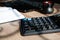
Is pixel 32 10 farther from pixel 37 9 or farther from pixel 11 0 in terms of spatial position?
pixel 11 0

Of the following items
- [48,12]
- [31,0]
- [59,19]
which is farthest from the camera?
[31,0]

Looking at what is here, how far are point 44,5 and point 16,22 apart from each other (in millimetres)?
267

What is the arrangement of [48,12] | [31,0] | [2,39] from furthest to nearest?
[31,0] < [48,12] < [2,39]

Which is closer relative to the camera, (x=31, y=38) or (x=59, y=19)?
(x=31, y=38)

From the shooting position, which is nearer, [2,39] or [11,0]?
[2,39]

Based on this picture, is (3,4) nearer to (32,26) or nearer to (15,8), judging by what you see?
(15,8)

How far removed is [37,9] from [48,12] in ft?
0.38

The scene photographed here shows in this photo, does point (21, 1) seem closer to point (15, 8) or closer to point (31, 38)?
point (15, 8)

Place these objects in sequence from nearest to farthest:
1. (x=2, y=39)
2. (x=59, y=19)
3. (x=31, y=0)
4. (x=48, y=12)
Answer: (x=2, y=39) → (x=59, y=19) → (x=48, y=12) → (x=31, y=0)

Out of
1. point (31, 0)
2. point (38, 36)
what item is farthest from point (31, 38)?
point (31, 0)

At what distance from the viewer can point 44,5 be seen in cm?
83

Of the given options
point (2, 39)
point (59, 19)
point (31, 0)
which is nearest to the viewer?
point (2, 39)

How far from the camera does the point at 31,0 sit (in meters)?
0.99

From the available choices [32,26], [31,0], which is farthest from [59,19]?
[31,0]
